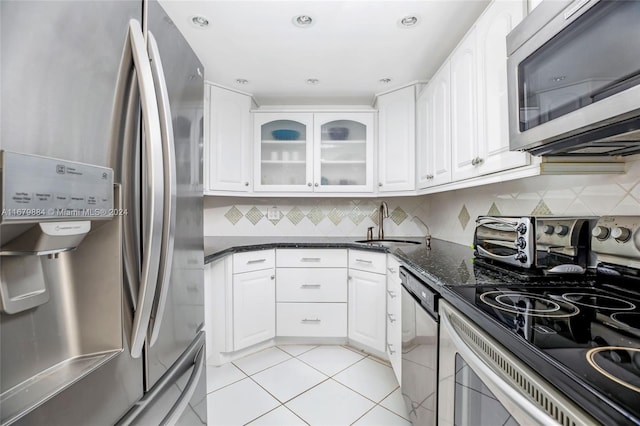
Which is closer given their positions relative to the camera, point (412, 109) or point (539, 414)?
point (539, 414)

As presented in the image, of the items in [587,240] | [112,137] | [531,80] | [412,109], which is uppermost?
[412,109]

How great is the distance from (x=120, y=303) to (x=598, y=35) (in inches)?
50.8

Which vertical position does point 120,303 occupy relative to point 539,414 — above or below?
above

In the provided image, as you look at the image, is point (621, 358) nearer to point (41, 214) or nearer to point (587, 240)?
point (587, 240)

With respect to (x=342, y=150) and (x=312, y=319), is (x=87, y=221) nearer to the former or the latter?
(x=312, y=319)

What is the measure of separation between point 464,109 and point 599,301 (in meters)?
1.12

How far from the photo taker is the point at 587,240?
1052 millimetres

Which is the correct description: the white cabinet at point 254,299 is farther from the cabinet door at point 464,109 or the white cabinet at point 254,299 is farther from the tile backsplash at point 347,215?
the cabinet door at point 464,109

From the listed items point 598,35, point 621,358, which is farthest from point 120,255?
point 598,35

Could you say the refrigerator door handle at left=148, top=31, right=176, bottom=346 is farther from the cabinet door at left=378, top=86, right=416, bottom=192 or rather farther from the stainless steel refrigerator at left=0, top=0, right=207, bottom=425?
the cabinet door at left=378, top=86, right=416, bottom=192

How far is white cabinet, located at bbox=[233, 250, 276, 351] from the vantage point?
2.19 metres

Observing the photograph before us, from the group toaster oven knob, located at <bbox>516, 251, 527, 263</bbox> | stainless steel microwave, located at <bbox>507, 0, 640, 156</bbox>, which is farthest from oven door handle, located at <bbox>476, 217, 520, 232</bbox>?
stainless steel microwave, located at <bbox>507, 0, 640, 156</bbox>

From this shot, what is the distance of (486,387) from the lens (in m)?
0.75

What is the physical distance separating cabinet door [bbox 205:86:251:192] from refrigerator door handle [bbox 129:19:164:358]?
1836 mm
